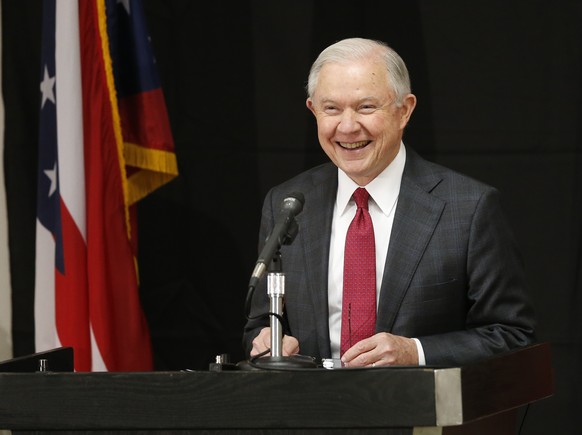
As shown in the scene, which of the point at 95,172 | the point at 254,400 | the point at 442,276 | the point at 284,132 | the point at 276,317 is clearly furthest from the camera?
the point at 284,132

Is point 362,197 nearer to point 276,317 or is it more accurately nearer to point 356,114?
point 356,114

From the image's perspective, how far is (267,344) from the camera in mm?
2756

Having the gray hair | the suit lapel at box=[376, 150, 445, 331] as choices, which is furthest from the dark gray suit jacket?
the gray hair

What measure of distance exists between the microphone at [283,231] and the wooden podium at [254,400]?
0.79ft

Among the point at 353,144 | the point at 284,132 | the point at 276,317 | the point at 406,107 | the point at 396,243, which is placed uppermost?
the point at 284,132

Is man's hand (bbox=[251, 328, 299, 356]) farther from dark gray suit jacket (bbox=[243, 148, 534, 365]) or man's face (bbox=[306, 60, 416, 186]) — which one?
man's face (bbox=[306, 60, 416, 186])

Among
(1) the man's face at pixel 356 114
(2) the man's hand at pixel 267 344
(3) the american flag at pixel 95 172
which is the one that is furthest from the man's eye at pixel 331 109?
(3) the american flag at pixel 95 172

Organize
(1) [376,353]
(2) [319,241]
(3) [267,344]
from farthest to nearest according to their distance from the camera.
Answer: (2) [319,241]
(3) [267,344]
(1) [376,353]

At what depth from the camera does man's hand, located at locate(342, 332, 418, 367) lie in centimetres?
248

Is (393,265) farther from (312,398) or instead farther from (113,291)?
(113,291)

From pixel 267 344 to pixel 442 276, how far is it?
54cm

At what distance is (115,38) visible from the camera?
3.98 m

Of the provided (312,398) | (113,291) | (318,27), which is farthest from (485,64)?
(312,398)

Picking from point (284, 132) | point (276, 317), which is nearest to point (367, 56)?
point (276, 317)
